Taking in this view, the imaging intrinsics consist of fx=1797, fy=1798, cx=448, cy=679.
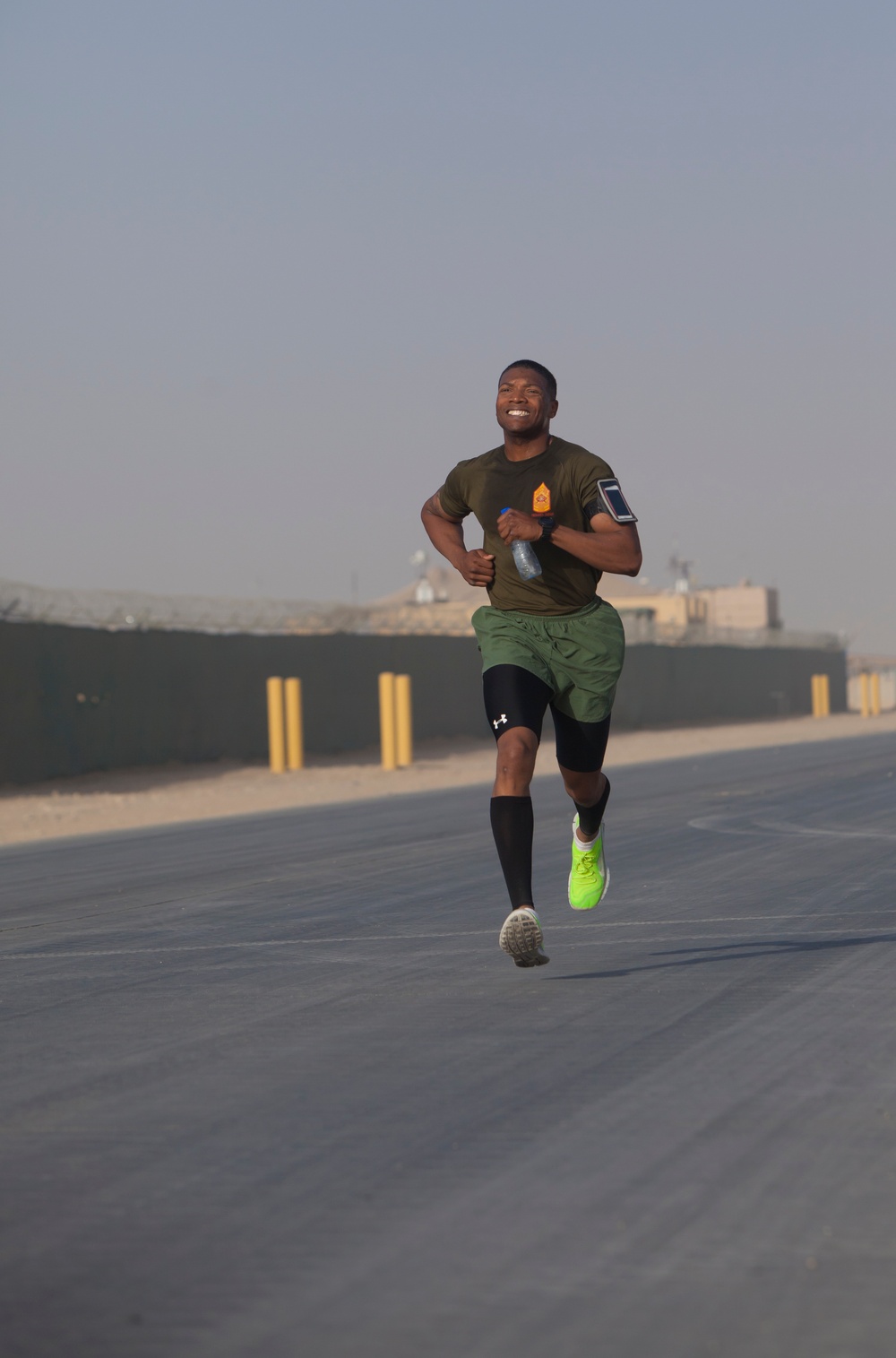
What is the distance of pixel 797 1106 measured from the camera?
4.00 meters

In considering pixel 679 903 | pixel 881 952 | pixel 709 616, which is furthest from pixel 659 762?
pixel 709 616

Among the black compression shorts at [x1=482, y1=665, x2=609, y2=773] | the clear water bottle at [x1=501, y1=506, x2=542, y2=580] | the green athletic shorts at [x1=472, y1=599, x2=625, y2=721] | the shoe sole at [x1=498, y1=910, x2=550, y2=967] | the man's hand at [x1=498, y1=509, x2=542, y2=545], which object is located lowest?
the shoe sole at [x1=498, y1=910, x2=550, y2=967]

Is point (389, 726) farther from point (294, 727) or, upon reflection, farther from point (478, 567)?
point (478, 567)

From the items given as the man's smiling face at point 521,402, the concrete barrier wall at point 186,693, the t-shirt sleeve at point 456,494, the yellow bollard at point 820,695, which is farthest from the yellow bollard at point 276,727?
the yellow bollard at point 820,695

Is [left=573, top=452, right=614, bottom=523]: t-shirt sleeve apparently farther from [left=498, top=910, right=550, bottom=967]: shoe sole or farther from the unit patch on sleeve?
[left=498, top=910, right=550, bottom=967]: shoe sole

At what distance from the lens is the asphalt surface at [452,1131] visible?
274cm

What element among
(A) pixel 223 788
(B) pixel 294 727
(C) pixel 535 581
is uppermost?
(C) pixel 535 581

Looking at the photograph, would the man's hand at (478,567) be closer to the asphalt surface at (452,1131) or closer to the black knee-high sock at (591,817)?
the black knee-high sock at (591,817)

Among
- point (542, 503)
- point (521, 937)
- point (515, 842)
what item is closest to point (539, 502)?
point (542, 503)

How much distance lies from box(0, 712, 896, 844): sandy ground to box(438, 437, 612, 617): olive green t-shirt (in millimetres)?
9548

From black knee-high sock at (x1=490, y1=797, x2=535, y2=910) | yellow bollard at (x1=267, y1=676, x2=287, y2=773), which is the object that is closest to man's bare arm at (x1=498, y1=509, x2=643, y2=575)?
black knee-high sock at (x1=490, y1=797, x2=535, y2=910)

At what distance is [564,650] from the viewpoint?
20.2ft

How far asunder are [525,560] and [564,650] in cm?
48

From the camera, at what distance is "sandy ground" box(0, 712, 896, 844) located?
17875mm
